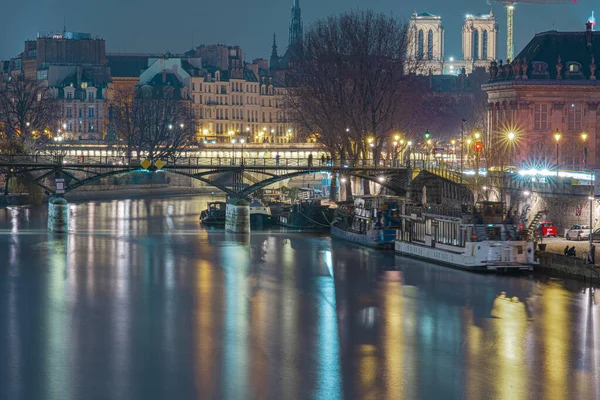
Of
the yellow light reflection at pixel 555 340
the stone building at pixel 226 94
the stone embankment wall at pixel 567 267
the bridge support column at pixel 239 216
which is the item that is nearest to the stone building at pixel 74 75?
the stone building at pixel 226 94

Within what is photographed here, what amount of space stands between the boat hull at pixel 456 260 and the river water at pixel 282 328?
0.87m

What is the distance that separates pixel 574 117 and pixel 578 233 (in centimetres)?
3393

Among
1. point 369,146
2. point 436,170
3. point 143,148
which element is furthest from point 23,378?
point 143,148

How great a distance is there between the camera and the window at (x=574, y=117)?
9469 centimetres

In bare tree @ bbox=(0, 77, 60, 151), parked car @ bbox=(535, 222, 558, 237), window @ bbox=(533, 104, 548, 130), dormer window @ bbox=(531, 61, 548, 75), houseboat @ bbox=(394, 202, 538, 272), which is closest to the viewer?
houseboat @ bbox=(394, 202, 538, 272)

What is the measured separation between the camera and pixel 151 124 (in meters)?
136

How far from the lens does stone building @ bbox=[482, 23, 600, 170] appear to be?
310 feet

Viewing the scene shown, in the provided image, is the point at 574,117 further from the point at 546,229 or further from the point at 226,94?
the point at 226,94

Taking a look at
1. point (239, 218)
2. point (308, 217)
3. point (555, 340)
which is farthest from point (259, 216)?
point (555, 340)

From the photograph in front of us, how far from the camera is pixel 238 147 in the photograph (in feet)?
459

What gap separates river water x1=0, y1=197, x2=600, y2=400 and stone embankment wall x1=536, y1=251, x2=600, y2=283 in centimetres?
98

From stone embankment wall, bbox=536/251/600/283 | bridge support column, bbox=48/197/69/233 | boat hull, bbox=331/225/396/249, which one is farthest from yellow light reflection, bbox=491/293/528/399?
bridge support column, bbox=48/197/69/233

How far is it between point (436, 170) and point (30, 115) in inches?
2164

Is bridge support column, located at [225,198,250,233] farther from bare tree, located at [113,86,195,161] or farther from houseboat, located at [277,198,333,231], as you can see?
bare tree, located at [113,86,195,161]
